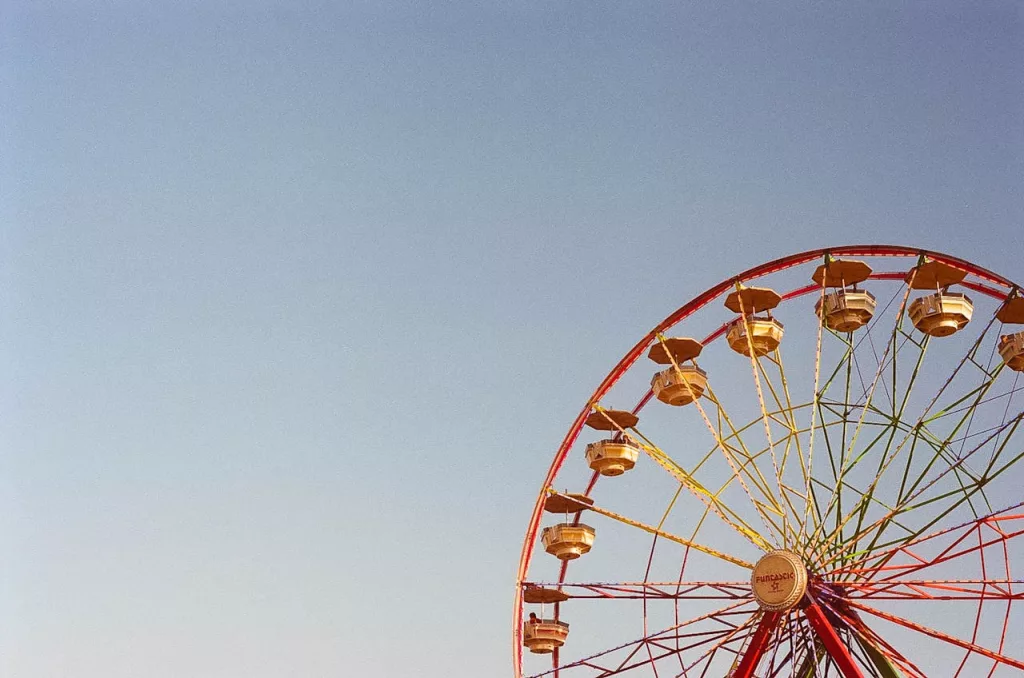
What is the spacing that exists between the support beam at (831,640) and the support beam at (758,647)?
438mm

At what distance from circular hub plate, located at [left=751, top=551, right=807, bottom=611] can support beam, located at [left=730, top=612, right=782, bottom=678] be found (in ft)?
0.66

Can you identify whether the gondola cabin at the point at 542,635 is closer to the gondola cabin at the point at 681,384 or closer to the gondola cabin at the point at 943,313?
the gondola cabin at the point at 681,384

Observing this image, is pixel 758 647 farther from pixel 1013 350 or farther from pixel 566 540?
pixel 1013 350

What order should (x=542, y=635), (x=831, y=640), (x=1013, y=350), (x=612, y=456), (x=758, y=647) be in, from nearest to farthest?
(x=831, y=640) < (x=758, y=647) < (x=1013, y=350) < (x=542, y=635) < (x=612, y=456)

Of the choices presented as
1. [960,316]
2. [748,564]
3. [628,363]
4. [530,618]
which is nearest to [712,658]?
[748,564]

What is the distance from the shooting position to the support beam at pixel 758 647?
53.1ft

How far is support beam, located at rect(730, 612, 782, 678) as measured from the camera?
16188mm

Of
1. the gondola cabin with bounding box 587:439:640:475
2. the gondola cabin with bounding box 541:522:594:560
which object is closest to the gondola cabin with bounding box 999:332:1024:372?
the gondola cabin with bounding box 587:439:640:475

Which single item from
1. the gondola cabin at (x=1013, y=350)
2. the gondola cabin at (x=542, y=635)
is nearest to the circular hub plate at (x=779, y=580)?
the gondola cabin at (x=542, y=635)

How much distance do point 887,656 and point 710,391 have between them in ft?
16.8

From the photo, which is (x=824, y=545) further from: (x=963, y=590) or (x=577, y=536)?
(x=577, y=536)

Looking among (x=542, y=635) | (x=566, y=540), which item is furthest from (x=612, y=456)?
(x=542, y=635)

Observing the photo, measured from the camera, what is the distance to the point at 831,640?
15.5 metres

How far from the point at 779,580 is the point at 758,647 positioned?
91cm
